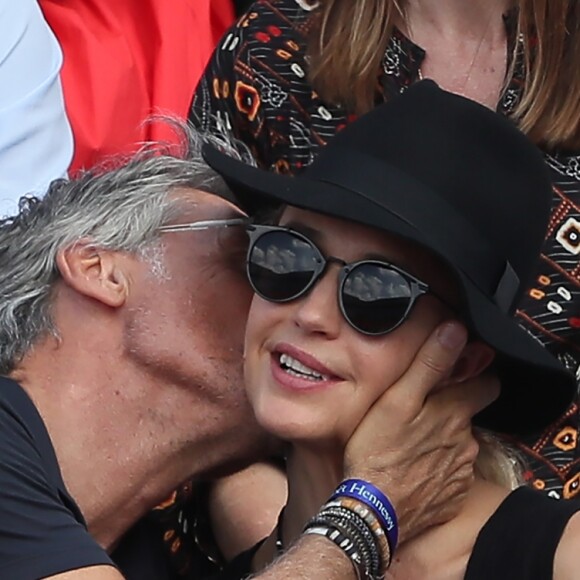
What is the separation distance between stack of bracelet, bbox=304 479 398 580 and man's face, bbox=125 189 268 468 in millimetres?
342

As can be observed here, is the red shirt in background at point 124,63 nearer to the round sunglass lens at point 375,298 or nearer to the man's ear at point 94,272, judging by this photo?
the man's ear at point 94,272

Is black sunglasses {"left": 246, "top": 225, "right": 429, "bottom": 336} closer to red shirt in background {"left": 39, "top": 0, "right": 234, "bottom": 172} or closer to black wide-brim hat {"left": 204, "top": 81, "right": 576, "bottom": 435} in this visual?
black wide-brim hat {"left": 204, "top": 81, "right": 576, "bottom": 435}

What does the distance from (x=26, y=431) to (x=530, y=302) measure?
0.78 m

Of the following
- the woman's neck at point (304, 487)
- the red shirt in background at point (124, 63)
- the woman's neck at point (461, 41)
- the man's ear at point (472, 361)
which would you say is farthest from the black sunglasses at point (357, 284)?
the red shirt in background at point (124, 63)

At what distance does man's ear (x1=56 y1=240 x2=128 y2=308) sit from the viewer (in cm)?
212

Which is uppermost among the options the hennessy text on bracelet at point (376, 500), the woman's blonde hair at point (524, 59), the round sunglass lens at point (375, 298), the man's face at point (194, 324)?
the woman's blonde hair at point (524, 59)

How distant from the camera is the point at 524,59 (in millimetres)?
2379

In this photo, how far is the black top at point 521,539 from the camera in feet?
5.83

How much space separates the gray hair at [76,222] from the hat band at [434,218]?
40 cm

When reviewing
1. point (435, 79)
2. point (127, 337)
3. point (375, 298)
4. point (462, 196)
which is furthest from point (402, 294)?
point (435, 79)

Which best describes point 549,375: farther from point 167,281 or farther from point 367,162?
point 167,281

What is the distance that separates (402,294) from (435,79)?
0.71 m

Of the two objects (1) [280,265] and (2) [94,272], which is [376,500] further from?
(2) [94,272]

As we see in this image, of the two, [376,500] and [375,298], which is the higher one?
[375,298]
